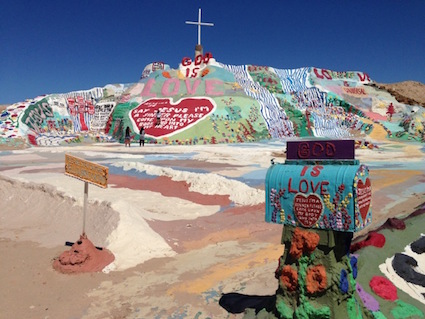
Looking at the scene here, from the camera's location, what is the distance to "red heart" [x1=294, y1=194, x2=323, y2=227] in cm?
388

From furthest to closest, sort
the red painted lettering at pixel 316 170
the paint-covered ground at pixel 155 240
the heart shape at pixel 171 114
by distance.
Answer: the heart shape at pixel 171 114
the paint-covered ground at pixel 155 240
the red painted lettering at pixel 316 170

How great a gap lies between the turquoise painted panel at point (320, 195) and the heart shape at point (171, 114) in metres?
27.8

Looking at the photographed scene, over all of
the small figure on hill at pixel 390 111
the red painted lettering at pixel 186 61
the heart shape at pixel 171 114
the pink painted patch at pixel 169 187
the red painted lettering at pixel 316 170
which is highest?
the red painted lettering at pixel 186 61

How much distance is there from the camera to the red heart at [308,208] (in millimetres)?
3881

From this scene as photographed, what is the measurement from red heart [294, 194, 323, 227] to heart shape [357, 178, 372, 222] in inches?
13.8

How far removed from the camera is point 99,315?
17.1 feet

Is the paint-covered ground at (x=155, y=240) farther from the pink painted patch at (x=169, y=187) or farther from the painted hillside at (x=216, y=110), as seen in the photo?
the painted hillside at (x=216, y=110)

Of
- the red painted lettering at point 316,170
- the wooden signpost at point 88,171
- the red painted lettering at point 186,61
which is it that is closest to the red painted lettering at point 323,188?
the red painted lettering at point 316,170

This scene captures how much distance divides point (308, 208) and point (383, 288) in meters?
1.57

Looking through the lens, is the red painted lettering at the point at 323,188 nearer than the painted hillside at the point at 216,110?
Yes

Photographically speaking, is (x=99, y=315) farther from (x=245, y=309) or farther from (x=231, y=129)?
(x=231, y=129)

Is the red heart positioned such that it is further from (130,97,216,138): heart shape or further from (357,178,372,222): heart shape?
(130,97,216,138): heart shape

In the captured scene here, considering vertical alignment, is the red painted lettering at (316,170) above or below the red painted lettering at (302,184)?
above

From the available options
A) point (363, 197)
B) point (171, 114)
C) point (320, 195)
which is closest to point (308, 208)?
point (320, 195)
